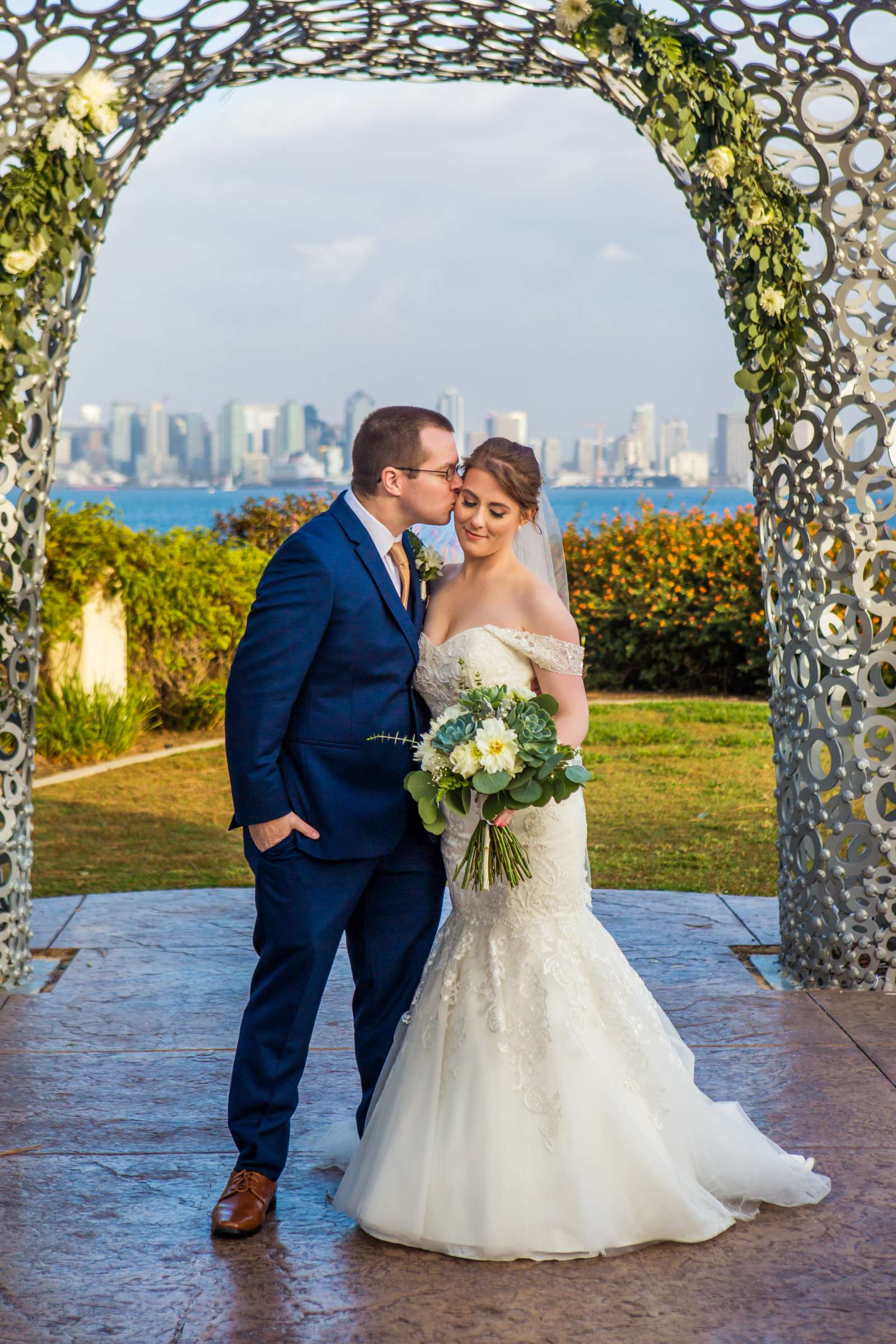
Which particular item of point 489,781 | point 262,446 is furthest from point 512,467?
point 262,446

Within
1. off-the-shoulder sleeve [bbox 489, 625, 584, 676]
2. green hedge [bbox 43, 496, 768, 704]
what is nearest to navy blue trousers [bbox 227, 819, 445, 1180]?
off-the-shoulder sleeve [bbox 489, 625, 584, 676]

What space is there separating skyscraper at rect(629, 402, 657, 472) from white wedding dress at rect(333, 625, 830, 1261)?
80044 millimetres

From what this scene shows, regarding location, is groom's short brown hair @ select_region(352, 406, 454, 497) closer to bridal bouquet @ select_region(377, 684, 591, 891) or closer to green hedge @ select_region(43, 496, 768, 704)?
bridal bouquet @ select_region(377, 684, 591, 891)

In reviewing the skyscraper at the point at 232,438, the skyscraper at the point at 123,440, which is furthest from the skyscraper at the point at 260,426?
the skyscraper at the point at 123,440

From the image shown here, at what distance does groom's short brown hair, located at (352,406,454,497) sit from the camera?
3.40m

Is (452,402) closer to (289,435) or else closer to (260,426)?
(289,435)

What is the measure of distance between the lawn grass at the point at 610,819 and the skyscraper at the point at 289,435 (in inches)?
2792

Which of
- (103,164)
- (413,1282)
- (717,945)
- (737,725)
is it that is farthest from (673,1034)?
(737,725)

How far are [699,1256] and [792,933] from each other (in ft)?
7.60

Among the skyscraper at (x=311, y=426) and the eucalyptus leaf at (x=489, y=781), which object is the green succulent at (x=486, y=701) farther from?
the skyscraper at (x=311, y=426)

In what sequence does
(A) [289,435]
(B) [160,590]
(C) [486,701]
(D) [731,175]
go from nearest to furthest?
(C) [486,701] < (D) [731,175] < (B) [160,590] < (A) [289,435]

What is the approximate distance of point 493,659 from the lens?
3430 mm

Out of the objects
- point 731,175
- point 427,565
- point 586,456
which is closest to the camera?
point 427,565

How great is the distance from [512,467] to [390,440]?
32 cm
